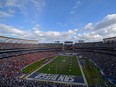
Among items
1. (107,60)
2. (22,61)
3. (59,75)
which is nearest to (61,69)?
(59,75)

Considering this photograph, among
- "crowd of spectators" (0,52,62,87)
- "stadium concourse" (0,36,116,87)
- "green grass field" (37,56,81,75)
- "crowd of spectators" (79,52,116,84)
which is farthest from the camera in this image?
"green grass field" (37,56,81,75)

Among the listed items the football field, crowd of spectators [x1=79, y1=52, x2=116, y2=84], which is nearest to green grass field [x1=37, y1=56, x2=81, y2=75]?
the football field

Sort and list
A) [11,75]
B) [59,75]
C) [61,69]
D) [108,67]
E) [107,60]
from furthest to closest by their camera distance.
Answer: [107,60], [61,69], [108,67], [59,75], [11,75]

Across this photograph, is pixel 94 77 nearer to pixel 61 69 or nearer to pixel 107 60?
pixel 61 69

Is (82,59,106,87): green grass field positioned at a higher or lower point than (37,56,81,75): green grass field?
lower

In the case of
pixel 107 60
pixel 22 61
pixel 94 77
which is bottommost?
pixel 94 77

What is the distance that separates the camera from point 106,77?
93.4ft

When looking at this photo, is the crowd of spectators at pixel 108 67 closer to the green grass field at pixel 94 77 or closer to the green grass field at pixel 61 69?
the green grass field at pixel 94 77

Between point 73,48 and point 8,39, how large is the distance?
62.7m

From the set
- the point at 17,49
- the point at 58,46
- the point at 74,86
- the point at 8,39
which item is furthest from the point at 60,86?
the point at 58,46

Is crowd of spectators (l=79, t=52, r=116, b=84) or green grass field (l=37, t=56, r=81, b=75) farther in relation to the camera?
green grass field (l=37, t=56, r=81, b=75)

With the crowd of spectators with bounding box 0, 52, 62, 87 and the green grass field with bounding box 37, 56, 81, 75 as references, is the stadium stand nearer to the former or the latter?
the green grass field with bounding box 37, 56, 81, 75

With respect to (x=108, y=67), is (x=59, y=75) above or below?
below

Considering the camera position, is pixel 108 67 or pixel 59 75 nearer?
pixel 59 75
